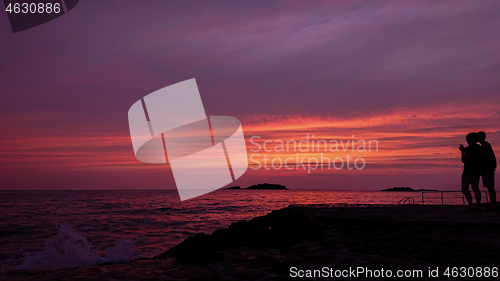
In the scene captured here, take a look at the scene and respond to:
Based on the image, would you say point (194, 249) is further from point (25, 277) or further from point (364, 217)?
point (364, 217)

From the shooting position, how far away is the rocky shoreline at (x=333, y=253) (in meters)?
3.59

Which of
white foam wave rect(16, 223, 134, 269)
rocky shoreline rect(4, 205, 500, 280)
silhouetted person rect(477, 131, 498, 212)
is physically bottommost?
white foam wave rect(16, 223, 134, 269)

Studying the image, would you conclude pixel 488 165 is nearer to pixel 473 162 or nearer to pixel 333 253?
pixel 473 162

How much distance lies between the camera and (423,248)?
4285 millimetres

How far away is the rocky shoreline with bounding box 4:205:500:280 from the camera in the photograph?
3.59 metres

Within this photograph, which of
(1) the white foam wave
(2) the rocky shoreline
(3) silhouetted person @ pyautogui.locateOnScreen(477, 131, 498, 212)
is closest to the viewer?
(2) the rocky shoreline

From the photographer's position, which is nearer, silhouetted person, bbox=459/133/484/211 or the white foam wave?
silhouetted person, bbox=459/133/484/211

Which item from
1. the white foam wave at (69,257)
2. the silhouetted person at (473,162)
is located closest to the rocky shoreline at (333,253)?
the silhouetted person at (473,162)

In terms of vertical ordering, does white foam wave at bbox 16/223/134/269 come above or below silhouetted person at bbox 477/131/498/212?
below

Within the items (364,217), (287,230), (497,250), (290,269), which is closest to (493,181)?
(364,217)

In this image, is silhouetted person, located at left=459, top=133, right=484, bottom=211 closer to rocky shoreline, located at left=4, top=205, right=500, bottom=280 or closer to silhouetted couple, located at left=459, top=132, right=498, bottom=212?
silhouetted couple, located at left=459, top=132, right=498, bottom=212

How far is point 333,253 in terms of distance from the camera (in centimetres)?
421

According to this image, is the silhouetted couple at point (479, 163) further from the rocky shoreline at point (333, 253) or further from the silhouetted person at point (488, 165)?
the rocky shoreline at point (333, 253)

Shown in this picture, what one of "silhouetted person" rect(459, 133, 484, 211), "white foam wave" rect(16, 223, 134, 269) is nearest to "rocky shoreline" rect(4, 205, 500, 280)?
"silhouetted person" rect(459, 133, 484, 211)
